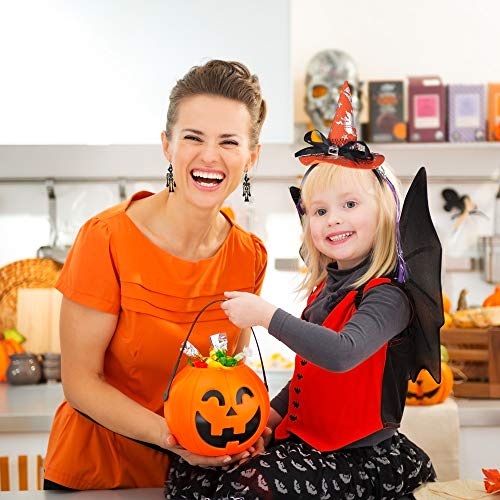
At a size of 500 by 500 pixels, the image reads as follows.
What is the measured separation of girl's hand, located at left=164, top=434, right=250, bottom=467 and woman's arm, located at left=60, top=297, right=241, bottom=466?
0.33ft

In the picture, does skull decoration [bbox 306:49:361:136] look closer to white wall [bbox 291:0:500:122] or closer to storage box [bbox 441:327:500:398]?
white wall [bbox 291:0:500:122]

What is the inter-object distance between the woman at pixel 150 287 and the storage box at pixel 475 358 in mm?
897

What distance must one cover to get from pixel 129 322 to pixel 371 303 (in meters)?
0.48

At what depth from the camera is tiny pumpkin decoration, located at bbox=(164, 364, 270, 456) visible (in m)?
1.35

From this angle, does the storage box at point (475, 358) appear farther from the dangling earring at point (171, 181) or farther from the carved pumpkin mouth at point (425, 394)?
the dangling earring at point (171, 181)

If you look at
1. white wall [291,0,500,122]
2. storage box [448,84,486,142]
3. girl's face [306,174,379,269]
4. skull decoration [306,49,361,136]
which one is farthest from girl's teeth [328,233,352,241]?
white wall [291,0,500,122]

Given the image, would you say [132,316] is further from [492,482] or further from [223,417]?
[492,482]

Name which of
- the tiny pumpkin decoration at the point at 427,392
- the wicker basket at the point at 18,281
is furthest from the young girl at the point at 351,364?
the wicker basket at the point at 18,281

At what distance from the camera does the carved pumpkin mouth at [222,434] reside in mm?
1355

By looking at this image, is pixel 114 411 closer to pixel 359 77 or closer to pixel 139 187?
pixel 139 187

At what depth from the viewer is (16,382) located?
2586mm

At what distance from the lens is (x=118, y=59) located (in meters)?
2.52

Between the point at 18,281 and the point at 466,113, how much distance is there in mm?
1543

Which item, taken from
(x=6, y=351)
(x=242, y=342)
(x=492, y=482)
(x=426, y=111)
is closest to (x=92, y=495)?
(x=242, y=342)
